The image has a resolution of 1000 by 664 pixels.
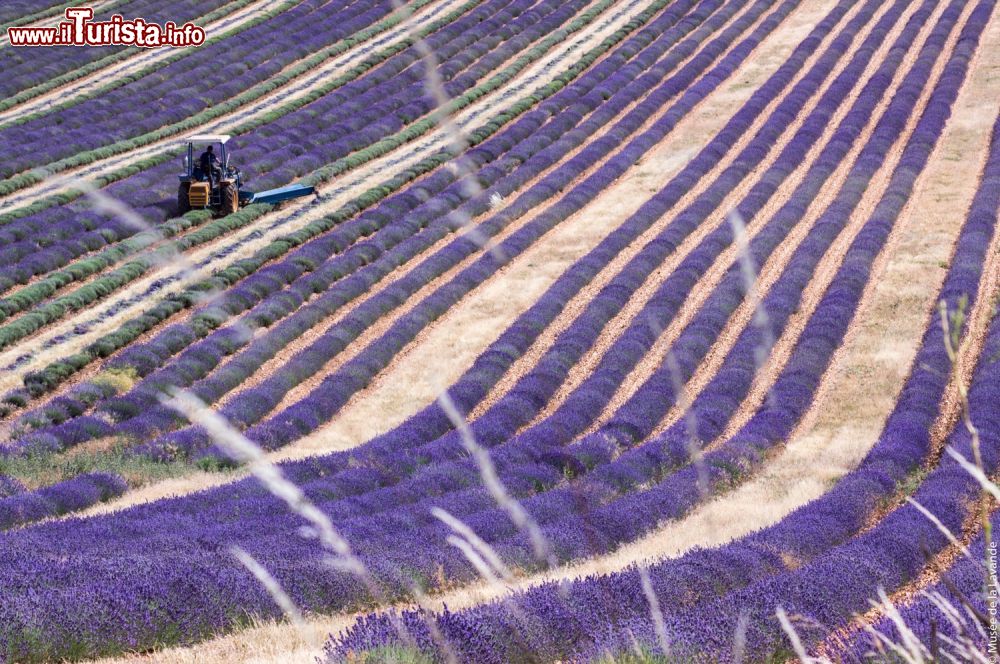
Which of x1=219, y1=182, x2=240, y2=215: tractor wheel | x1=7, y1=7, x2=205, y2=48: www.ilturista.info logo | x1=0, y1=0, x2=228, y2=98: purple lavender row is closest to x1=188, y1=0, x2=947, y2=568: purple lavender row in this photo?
x1=219, y1=182, x2=240, y2=215: tractor wheel

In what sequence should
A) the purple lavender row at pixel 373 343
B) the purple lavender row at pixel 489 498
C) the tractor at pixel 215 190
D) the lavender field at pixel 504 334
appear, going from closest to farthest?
the lavender field at pixel 504 334, the purple lavender row at pixel 489 498, the purple lavender row at pixel 373 343, the tractor at pixel 215 190

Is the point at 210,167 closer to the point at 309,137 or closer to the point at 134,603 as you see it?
the point at 309,137

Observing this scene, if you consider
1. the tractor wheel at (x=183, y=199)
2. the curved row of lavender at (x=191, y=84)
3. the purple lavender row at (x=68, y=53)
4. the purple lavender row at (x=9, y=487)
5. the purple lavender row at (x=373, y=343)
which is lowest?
the purple lavender row at (x=373, y=343)

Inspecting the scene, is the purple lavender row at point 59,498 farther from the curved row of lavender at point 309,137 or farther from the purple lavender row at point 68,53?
the purple lavender row at point 68,53

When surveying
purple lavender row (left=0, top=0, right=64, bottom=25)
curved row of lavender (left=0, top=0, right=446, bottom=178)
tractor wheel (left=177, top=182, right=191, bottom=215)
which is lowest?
tractor wheel (left=177, top=182, right=191, bottom=215)

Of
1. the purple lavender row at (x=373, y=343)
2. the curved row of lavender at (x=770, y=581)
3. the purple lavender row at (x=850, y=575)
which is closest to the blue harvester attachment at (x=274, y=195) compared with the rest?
the purple lavender row at (x=373, y=343)

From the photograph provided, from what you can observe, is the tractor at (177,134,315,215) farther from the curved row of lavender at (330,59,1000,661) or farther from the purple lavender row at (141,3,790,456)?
the curved row of lavender at (330,59,1000,661)
